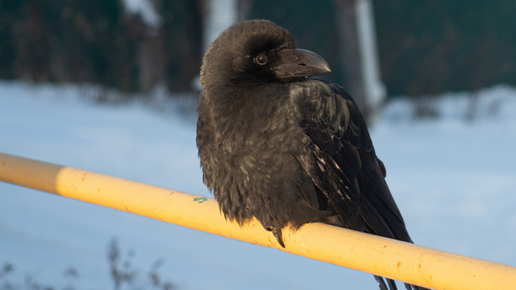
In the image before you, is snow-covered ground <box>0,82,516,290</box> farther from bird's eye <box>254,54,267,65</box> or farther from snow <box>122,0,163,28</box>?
bird's eye <box>254,54,267,65</box>

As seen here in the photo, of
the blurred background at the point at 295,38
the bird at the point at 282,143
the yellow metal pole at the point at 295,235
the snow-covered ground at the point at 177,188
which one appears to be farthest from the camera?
the blurred background at the point at 295,38

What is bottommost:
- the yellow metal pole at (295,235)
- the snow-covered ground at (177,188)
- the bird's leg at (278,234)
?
the snow-covered ground at (177,188)

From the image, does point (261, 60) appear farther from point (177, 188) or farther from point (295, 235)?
point (177, 188)

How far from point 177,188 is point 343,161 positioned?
11.0ft

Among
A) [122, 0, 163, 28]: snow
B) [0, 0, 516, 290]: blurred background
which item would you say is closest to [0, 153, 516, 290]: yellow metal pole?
[0, 0, 516, 290]: blurred background

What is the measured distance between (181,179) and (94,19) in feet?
17.6

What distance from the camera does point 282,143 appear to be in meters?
1.62

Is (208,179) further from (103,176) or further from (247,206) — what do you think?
(103,176)

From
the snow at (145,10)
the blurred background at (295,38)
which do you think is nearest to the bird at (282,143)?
the snow at (145,10)

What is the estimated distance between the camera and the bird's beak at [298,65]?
1674mm

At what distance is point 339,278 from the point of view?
3.52 m

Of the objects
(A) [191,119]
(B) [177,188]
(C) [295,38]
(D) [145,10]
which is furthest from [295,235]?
(C) [295,38]

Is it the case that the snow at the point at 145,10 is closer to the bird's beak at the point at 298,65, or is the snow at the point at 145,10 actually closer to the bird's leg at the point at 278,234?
the bird's beak at the point at 298,65

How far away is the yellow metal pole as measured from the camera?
3.76 feet
